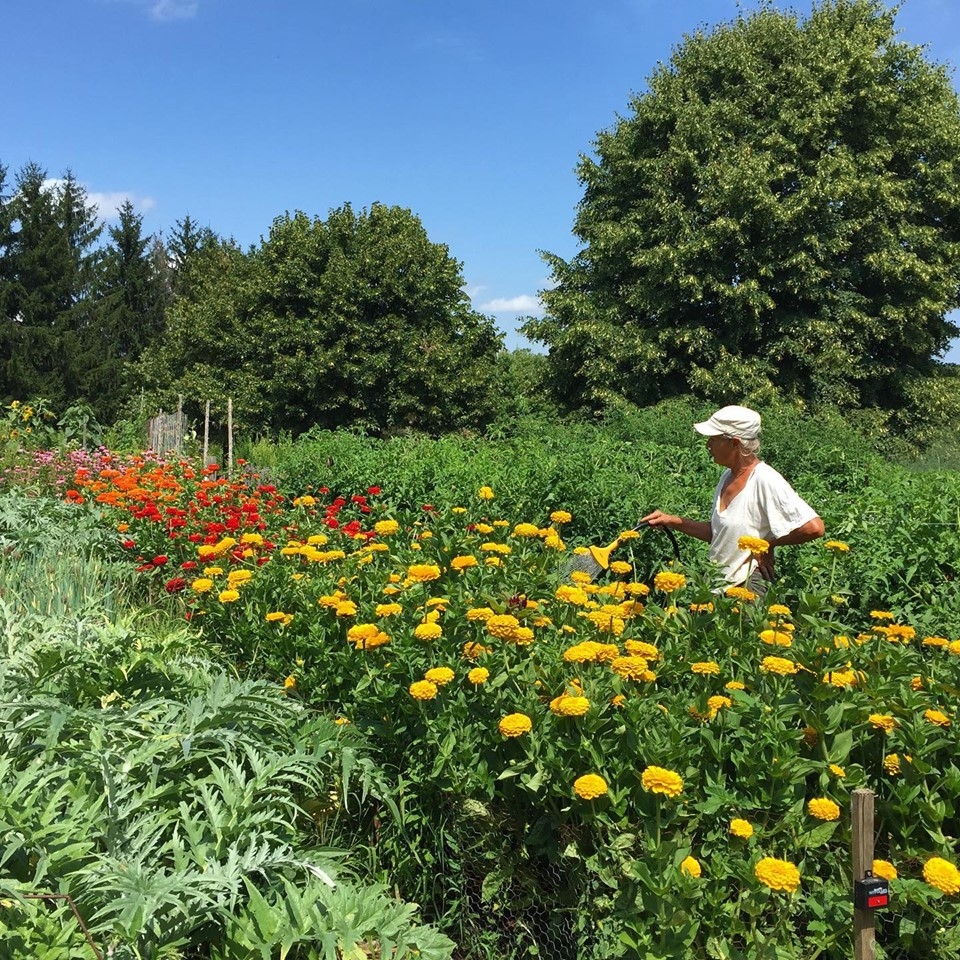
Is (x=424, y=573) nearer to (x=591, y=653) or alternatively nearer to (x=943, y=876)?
(x=591, y=653)

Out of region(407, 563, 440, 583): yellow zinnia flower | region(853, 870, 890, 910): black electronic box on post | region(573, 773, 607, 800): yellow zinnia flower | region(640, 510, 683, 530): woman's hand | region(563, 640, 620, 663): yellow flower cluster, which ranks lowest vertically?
region(853, 870, 890, 910): black electronic box on post

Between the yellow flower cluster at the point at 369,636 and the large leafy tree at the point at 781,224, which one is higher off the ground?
the large leafy tree at the point at 781,224

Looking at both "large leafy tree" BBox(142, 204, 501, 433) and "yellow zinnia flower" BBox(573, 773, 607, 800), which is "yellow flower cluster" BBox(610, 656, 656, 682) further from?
"large leafy tree" BBox(142, 204, 501, 433)

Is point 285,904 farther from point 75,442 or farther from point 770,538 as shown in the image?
point 75,442

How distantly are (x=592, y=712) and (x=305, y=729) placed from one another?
0.93 metres

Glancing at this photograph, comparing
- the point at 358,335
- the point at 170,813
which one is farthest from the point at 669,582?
the point at 358,335

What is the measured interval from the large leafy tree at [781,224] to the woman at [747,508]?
14437 millimetres

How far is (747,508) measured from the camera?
136 inches

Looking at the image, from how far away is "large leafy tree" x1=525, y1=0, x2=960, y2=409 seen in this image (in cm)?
1766

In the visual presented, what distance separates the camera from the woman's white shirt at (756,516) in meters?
3.38

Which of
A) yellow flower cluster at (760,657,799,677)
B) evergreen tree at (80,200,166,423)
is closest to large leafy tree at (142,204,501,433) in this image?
evergreen tree at (80,200,166,423)

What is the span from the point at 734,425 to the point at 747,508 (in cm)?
→ 34

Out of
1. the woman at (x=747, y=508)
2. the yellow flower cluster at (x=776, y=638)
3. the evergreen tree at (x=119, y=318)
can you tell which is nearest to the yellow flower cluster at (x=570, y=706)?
the yellow flower cluster at (x=776, y=638)

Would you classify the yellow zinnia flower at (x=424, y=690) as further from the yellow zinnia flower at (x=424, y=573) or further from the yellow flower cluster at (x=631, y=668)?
the yellow zinnia flower at (x=424, y=573)
